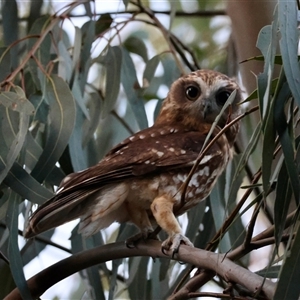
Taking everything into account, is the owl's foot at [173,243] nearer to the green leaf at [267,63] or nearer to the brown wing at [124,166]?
the brown wing at [124,166]

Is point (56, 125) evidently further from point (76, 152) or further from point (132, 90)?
point (132, 90)

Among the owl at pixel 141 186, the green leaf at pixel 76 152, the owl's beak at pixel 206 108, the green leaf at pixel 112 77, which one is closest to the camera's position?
the owl at pixel 141 186

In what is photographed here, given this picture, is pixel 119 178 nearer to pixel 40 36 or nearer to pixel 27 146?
pixel 27 146

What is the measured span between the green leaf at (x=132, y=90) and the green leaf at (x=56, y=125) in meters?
0.37

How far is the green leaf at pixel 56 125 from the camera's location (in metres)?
1.58

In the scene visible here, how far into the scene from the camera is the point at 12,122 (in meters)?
1.64

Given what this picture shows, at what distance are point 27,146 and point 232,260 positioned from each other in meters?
0.78

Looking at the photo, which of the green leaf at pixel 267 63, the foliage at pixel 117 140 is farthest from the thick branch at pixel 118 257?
the green leaf at pixel 267 63

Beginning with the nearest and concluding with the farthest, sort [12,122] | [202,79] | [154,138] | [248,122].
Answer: [12,122] → [154,138] → [202,79] → [248,122]

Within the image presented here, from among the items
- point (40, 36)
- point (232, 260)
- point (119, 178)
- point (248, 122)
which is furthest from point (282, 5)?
point (248, 122)

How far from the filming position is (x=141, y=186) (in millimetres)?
1611

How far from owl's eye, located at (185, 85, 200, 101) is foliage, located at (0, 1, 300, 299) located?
16cm

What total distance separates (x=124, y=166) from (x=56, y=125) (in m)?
0.20

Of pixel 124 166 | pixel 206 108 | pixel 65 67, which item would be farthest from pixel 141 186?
pixel 65 67
